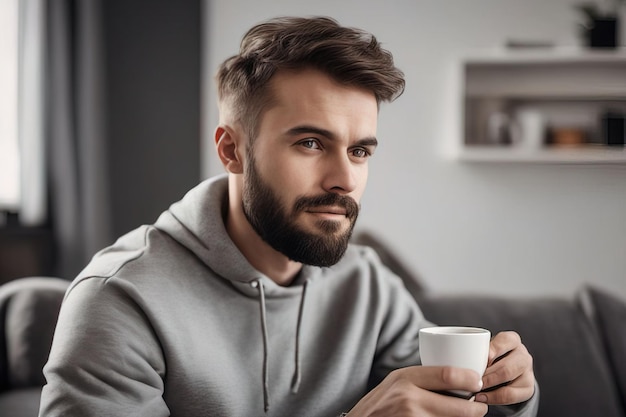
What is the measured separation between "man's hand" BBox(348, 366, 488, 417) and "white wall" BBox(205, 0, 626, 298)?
310cm

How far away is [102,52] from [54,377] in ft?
9.37

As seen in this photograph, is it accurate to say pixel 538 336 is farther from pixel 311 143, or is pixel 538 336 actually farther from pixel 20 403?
pixel 20 403

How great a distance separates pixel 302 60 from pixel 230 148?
0.79 feet

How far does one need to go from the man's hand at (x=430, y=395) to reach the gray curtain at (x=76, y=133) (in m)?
2.69

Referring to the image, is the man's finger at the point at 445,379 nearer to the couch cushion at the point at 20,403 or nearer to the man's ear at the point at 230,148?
the man's ear at the point at 230,148

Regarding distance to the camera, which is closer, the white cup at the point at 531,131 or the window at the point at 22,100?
the window at the point at 22,100

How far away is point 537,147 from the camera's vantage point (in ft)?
13.0

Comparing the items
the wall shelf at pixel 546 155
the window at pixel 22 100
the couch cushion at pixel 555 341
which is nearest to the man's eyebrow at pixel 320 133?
the couch cushion at pixel 555 341

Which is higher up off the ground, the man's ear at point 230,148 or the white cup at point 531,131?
the white cup at point 531,131

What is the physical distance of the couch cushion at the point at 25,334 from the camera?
1.56m

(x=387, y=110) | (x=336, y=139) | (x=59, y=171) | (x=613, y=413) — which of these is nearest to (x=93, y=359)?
(x=336, y=139)

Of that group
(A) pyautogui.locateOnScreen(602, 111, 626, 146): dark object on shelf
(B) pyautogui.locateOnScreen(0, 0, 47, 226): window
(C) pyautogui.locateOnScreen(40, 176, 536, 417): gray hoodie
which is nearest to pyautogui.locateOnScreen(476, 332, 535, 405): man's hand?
(C) pyautogui.locateOnScreen(40, 176, 536, 417): gray hoodie

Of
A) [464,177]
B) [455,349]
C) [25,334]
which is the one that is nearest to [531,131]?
[464,177]

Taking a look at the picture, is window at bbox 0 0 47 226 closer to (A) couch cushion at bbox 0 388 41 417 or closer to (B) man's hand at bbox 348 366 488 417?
(A) couch cushion at bbox 0 388 41 417
